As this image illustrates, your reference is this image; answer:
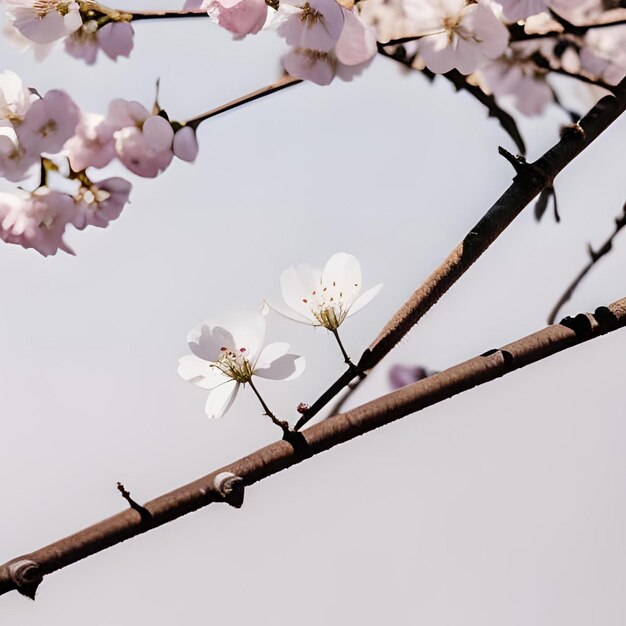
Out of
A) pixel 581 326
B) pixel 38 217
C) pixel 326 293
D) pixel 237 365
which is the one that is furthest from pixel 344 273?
pixel 38 217

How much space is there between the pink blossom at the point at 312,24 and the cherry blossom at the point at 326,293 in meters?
0.28

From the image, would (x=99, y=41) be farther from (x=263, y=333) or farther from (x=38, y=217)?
(x=263, y=333)

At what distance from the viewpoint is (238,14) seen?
112 centimetres

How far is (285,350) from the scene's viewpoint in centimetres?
99

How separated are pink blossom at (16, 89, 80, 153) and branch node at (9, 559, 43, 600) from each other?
0.62 m

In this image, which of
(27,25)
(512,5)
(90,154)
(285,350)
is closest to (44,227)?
(90,154)

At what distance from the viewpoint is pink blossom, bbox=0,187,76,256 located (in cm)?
124

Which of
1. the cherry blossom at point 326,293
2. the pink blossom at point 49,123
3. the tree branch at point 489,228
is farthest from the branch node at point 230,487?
the pink blossom at point 49,123

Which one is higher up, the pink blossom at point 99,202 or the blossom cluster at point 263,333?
the pink blossom at point 99,202

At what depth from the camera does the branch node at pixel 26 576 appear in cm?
84

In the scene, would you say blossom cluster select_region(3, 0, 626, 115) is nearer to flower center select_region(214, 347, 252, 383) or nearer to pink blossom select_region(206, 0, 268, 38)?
pink blossom select_region(206, 0, 268, 38)

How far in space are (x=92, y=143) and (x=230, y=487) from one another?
0.63 meters

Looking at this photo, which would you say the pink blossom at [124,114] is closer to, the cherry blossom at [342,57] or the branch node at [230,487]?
the cherry blossom at [342,57]

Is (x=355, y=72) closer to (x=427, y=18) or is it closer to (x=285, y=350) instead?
(x=427, y=18)
